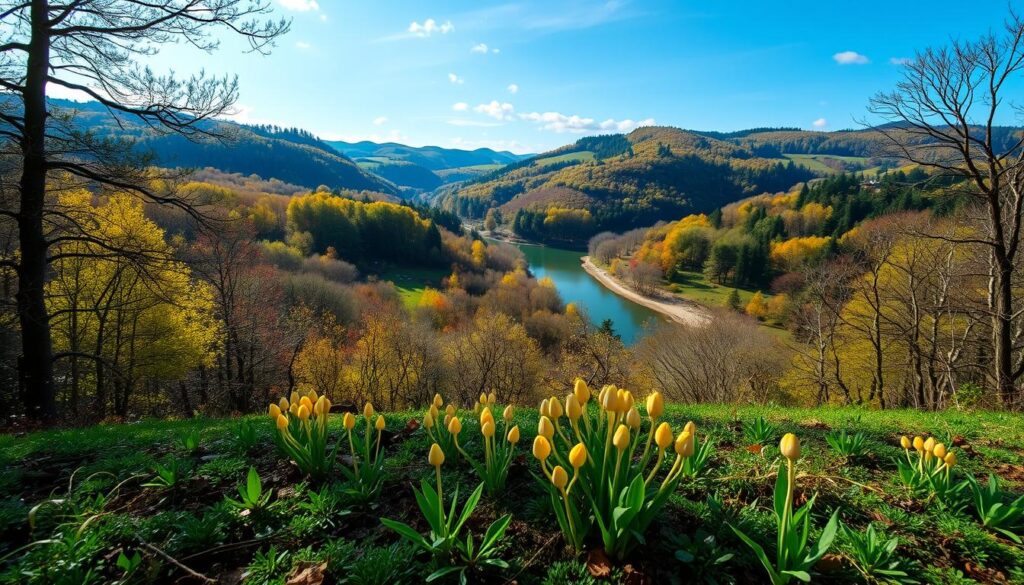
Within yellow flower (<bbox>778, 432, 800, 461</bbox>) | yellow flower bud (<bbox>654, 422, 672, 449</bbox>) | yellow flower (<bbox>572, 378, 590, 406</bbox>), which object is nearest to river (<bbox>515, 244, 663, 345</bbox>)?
yellow flower (<bbox>572, 378, 590, 406</bbox>)

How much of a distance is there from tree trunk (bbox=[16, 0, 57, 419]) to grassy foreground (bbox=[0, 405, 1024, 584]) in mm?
5539

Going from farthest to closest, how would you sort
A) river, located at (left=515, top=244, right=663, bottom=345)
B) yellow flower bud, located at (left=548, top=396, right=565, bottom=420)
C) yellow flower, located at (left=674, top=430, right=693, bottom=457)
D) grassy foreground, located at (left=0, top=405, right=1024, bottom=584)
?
river, located at (left=515, top=244, right=663, bottom=345) → yellow flower bud, located at (left=548, top=396, right=565, bottom=420) → grassy foreground, located at (left=0, top=405, right=1024, bottom=584) → yellow flower, located at (left=674, top=430, right=693, bottom=457)

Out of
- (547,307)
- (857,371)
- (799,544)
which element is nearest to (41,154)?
(799,544)

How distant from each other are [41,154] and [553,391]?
3298cm

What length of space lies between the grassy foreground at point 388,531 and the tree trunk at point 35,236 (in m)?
5.54

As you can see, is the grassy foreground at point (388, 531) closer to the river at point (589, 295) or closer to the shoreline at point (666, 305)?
the river at point (589, 295)

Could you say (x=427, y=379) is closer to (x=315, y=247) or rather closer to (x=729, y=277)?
(x=315, y=247)

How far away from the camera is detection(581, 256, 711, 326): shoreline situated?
2474 inches

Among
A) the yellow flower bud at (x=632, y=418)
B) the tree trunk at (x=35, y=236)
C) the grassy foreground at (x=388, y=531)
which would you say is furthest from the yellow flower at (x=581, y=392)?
the tree trunk at (x=35, y=236)

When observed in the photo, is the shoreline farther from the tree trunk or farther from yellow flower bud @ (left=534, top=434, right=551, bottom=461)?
yellow flower bud @ (left=534, top=434, right=551, bottom=461)

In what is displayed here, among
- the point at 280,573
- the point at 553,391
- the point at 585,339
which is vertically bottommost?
the point at 553,391

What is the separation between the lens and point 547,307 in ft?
210

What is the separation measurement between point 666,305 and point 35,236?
74.9m

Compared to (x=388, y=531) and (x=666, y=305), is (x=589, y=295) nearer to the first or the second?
(x=666, y=305)
